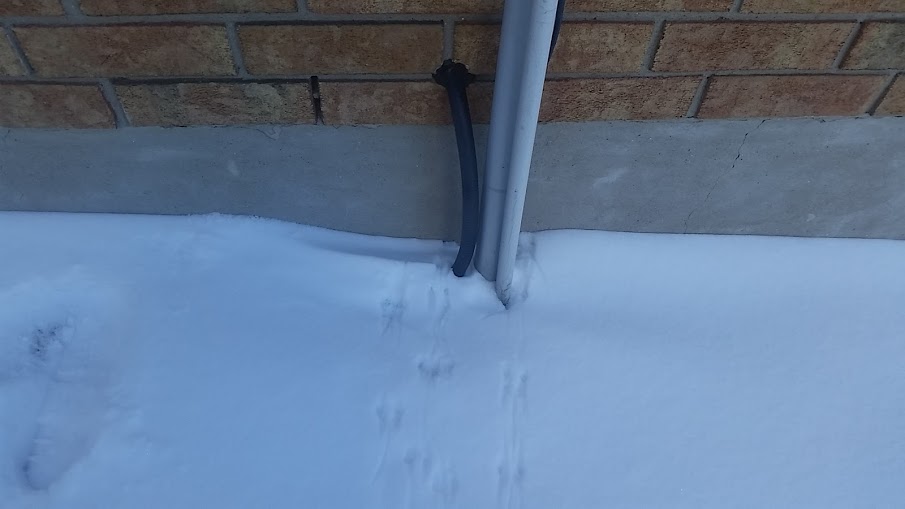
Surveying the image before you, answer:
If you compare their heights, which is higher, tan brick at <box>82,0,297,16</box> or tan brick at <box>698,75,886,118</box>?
tan brick at <box>82,0,297,16</box>

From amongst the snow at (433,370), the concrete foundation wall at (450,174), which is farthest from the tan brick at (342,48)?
the snow at (433,370)

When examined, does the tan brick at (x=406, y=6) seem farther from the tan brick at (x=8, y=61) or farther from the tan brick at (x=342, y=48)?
the tan brick at (x=8, y=61)

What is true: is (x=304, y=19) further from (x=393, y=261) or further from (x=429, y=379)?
(x=429, y=379)

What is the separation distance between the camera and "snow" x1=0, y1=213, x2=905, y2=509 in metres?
1.06

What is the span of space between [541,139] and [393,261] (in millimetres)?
468

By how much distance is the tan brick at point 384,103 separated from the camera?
1187mm

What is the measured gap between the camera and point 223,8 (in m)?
1.08

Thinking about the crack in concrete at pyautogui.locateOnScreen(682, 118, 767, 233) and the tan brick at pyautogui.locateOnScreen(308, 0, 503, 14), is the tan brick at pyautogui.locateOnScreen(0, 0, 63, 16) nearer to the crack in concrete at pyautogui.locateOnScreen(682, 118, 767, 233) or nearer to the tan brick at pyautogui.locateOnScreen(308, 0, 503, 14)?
the tan brick at pyautogui.locateOnScreen(308, 0, 503, 14)

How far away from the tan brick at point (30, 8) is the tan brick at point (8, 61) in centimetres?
6

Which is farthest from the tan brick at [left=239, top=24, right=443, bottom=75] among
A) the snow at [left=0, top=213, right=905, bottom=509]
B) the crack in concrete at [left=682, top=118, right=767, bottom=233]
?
the crack in concrete at [left=682, top=118, right=767, bottom=233]

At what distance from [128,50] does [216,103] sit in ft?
0.61

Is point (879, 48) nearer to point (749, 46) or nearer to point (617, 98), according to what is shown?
point (749, 46)

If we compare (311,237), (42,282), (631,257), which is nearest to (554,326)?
(631,257)

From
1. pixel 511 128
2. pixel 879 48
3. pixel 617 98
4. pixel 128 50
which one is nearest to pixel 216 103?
pixel 128 50
